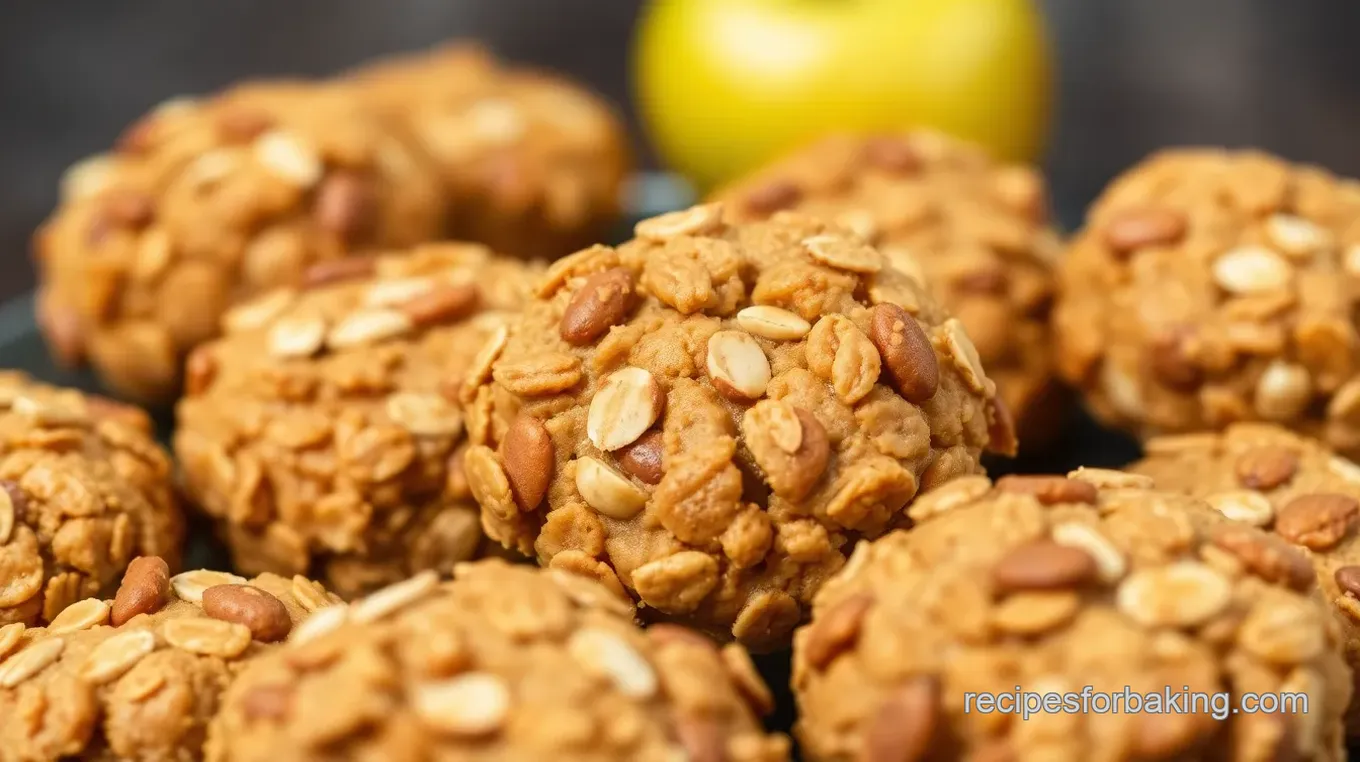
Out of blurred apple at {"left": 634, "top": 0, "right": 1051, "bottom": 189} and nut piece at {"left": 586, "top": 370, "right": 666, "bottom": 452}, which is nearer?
nut piece at {"left": 586, "top": 370, "right": 666, "bottom": 452}

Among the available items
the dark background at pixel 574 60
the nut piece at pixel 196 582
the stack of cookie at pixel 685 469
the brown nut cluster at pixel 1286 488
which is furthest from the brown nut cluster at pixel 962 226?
the dark background at pixel 574 60

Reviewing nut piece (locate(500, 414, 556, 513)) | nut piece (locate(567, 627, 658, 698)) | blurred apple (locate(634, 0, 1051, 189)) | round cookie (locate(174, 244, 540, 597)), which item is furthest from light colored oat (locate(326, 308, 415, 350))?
blurred apple (locate(634, 0, 1051, 189))

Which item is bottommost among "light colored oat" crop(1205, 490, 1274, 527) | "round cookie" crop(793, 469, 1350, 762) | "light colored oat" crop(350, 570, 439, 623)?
"light colored oat" crop(1205, 490, 1274, 527)

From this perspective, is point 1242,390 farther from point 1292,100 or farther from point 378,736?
point 1292,100

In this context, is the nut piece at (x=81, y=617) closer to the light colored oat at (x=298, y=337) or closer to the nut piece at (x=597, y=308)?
the light colored oat at (x=298, y=337)

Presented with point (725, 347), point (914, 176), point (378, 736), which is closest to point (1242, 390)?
point (914, 176)

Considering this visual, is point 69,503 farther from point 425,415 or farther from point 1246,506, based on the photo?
point 1246,506

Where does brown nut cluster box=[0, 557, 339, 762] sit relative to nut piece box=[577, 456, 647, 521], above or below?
below

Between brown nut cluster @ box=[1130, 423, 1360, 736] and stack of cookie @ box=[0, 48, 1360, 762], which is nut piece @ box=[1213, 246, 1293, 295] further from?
brown nut cluster @ box=[1130, 423, 1360, 736]
